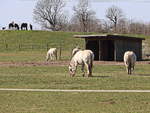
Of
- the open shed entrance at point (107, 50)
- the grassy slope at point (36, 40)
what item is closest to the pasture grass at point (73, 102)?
the open shed entrance at point (107, 50)

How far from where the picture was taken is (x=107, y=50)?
5003 cm

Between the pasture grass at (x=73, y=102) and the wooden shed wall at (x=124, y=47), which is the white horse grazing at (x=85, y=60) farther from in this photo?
the wooden shed wall at (x=124, y=47)

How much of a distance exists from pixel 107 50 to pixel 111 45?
2.45 ft

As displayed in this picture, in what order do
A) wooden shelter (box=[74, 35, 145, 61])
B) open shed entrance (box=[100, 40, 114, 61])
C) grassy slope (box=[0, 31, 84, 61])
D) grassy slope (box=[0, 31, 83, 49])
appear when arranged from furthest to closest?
grassy slope (box=[0, 31, 83, 49]) → grassy slope (box=[0, 31, 84, 61]) → open shed entrance (box=[100, 40, 114, 61]) → wooden shelter (box=[74, 35, 145, 61])

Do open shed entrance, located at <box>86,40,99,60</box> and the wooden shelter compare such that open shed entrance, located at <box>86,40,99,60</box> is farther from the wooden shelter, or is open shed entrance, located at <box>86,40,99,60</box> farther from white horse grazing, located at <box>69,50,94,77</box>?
white horse grazing, located at <box>69,50,94,77</box>

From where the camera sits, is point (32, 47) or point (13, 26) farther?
point (13, 26)

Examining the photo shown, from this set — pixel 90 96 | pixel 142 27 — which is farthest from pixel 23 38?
pixel 90 96

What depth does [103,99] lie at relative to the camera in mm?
15148

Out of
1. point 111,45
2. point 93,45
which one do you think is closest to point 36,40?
point 93,45

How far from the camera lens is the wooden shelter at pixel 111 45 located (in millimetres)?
47000

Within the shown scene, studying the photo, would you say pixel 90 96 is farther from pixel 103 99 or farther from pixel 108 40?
pixel 108 40

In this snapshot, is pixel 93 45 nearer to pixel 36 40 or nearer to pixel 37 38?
pixel 36 40

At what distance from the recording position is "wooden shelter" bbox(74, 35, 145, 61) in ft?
154

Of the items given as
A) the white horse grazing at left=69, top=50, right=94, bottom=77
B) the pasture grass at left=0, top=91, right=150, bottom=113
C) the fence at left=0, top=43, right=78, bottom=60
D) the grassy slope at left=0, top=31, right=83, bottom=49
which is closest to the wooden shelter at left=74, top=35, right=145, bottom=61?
the white horse grazing at left=69, top=50, right=94, bottom=77
